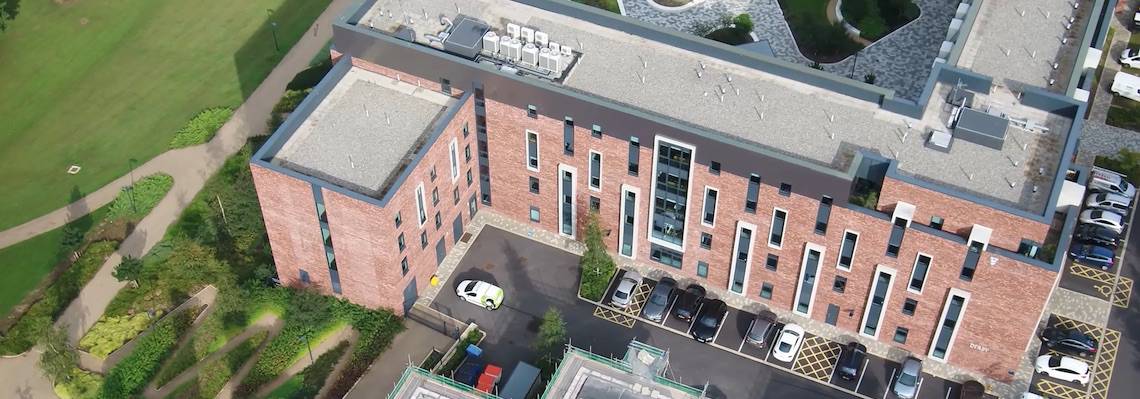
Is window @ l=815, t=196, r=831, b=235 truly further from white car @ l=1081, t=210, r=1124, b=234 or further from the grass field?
the grass field

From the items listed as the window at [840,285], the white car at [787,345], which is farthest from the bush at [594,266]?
the window at [840,285]

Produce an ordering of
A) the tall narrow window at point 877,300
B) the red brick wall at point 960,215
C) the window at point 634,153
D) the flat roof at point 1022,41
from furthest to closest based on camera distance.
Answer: the flat roof at point 1022,41
the window at point 634,153
the tall narrow window at point 877,300
the red brick wall at point 960,215

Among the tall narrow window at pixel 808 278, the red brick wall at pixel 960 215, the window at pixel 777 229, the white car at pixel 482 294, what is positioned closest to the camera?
the red brick wall at pixel 960 215

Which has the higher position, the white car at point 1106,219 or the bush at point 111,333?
the bush at point 111,333

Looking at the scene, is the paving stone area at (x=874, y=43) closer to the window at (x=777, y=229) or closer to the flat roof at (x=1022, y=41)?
the flat roof at (x=1022, y=41)

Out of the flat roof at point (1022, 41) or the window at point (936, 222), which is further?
the flat roof at point (1022, 41)

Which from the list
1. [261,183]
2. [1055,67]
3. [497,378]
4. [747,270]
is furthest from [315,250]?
[1055,67]

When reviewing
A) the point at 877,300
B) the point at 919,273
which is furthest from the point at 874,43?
the point at 919,273
